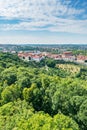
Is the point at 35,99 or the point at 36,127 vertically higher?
the point at 36,127

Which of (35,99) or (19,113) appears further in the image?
(35,99)

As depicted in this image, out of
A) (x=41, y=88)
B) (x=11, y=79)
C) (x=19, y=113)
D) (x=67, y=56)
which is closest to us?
(x=19, y=113)

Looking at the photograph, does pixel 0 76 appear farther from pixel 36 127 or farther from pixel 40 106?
pixel 36 127

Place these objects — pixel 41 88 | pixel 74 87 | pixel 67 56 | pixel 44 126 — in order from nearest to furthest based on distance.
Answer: pixel 44 126 → pixel 74 87 → pixel 41 88 → pixel 67 56

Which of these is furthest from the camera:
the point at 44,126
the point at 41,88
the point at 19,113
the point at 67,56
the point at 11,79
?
the point at 67,56

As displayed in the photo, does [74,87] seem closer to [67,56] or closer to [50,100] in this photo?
[50,100]

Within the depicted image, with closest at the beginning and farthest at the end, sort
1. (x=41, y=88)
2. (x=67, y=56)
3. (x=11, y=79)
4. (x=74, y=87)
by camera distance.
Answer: (x=74, y=87)
(x=41, y=88)
(x=11, y=79)
(x=67, y=56)

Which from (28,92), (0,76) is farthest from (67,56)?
(28,92)

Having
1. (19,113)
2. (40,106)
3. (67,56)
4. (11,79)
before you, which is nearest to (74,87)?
(40,106)

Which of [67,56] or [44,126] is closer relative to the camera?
[44,126]
